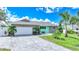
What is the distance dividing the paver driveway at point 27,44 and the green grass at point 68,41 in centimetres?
6

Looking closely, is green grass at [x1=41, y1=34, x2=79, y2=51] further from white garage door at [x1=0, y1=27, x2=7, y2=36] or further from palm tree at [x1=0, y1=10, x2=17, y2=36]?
white garage door at [x1=0, y1=27, x2=7, y2=36]

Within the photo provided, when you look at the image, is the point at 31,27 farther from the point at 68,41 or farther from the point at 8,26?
the point at 68,41

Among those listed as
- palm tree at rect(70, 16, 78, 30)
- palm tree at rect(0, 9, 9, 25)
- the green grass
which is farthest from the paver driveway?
palm tree at rect(70, 16, 78, 30)

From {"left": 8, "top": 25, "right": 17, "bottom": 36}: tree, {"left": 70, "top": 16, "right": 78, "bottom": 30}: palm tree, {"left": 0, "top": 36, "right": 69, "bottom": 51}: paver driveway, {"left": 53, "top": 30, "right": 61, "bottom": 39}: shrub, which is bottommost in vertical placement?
{"left": 0, "top": 36, "right": 69, "bottom": 51}: paver driveway

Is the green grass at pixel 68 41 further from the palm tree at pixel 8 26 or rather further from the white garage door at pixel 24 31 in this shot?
the palm tree at pixel 8 26

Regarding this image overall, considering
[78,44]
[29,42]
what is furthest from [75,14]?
[29,42]

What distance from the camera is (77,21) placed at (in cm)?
457

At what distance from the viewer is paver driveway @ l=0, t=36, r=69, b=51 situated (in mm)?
4523

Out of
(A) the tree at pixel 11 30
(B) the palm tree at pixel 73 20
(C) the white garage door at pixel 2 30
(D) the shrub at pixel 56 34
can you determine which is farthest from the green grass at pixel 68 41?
(C) the white garage door at pixel 2 30

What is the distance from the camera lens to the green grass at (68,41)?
14.8 ft

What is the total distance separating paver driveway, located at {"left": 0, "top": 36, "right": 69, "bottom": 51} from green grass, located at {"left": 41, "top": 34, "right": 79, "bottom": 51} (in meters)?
0.06
